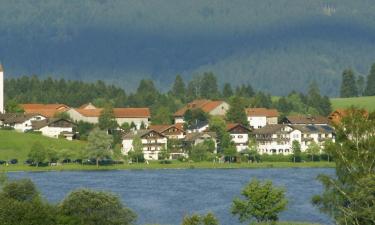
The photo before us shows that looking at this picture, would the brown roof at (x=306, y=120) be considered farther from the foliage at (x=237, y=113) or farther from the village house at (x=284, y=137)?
the village house at (x=284, y=137)

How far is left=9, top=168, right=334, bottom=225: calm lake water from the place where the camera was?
144 ft

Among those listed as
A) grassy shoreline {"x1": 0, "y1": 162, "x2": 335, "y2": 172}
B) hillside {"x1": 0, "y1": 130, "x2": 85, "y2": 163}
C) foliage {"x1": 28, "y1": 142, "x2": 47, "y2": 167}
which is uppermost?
hillside {"x1": 0, "y1": 130, "x2": 85, "y2": 163}

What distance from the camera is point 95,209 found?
3284 cm

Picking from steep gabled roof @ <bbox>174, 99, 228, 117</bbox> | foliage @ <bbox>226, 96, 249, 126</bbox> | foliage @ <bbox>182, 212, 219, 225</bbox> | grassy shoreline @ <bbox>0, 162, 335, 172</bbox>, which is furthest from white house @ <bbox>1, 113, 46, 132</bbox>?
foliage @ <bbox>182, 212, 219, 225</bbox>

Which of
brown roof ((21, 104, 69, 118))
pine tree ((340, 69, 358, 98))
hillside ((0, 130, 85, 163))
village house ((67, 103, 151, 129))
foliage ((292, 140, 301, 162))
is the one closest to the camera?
hillside ((0, 130, 85, 163))

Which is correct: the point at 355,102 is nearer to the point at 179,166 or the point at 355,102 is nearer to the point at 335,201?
the point at 179,166

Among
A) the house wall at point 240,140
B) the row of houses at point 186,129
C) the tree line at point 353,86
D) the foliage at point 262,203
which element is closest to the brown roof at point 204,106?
the row of houses at point 186,129

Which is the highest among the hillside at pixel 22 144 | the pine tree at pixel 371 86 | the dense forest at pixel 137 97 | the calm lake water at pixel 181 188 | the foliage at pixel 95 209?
the pine tree at pixel 371 86

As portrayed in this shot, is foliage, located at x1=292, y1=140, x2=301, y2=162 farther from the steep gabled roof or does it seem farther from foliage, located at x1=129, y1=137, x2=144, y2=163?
the steep gabled roof

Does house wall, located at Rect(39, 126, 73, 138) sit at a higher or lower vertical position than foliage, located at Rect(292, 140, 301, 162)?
higher

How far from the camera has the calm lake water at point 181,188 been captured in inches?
1725

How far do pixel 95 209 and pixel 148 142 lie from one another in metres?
50.5

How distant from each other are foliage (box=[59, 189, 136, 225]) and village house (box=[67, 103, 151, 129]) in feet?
205

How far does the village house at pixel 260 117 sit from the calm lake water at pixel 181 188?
82.5ft
